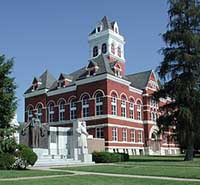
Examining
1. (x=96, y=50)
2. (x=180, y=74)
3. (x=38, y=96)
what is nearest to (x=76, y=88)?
(x=38, y=96)

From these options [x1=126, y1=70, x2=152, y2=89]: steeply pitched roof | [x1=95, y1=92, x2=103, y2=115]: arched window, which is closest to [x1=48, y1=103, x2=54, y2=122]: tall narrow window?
[x1=95, y1=92, x2=103, y2=115]: arched window

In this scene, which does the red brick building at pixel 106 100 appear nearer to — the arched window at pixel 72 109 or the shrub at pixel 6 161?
the arched window at pixel 72 109

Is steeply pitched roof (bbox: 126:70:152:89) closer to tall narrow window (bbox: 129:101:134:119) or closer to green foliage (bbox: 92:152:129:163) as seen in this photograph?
tall narrow window (bbox: 129:101:134:119)

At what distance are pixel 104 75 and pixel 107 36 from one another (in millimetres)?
20055

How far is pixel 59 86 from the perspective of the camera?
66.2 m

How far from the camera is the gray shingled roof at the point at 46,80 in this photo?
69688 millimetres

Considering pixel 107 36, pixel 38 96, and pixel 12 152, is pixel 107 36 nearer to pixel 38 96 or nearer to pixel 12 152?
pixel 38 96

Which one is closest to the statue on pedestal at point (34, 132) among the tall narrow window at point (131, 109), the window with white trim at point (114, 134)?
the window with white trim at point (114, 134)

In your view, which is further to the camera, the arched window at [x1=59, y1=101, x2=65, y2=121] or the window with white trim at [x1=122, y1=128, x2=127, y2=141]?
the arched window at [x1=59, y1=101, x2=65, y2=121]

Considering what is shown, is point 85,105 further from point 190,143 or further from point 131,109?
point 190,143

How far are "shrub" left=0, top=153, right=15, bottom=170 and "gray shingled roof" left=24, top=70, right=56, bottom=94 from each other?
44.4 m

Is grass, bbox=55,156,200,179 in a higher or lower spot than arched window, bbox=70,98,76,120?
lower

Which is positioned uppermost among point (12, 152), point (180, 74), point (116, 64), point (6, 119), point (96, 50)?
point (96, 50)

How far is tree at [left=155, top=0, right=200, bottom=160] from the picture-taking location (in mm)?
38781
